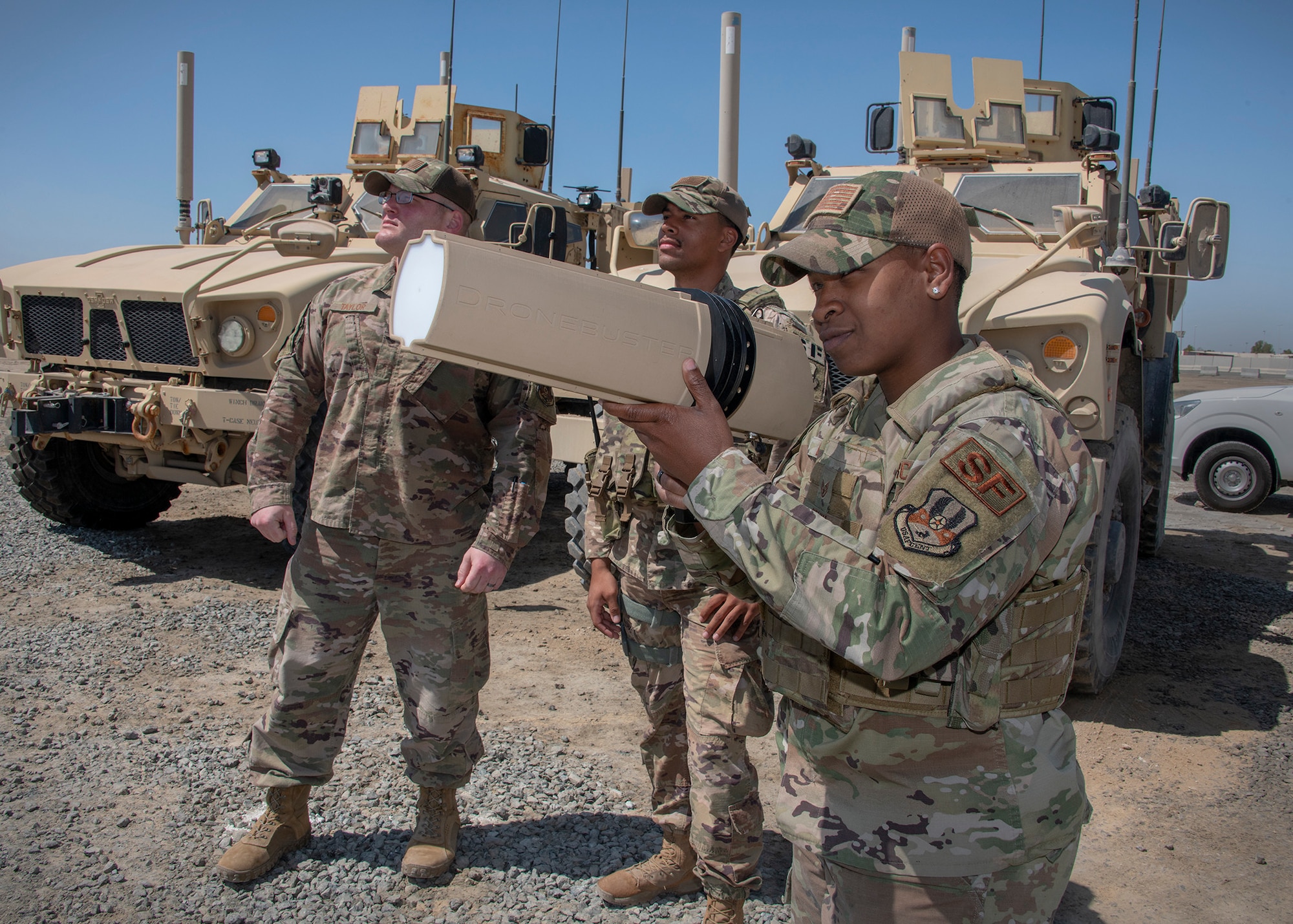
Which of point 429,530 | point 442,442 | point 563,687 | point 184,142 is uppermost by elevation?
point 184,142

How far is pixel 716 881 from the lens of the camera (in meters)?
2.20

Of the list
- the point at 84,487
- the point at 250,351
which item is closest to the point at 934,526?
the point at 250,351

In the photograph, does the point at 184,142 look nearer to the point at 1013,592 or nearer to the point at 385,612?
the point at 385,612

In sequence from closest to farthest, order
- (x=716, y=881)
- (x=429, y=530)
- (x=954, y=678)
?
1. (x=954, y=678)
2. (x=716, y=881)
3. (x=429, y=530)

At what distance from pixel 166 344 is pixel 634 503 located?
3.56 meters

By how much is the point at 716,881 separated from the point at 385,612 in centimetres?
100

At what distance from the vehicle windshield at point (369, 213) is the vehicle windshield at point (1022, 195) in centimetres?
337

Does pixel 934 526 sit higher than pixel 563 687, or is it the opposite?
pixel 934 526

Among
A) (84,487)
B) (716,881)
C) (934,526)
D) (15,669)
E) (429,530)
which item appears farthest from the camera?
(84,487)

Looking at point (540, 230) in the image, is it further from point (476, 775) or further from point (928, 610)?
point (928, 610)

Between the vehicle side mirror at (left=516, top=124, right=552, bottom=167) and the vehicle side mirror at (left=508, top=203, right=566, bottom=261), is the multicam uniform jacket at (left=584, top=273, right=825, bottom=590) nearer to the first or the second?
the vehicle side mirror at (left=508, top=203, right=566, bottom=261)

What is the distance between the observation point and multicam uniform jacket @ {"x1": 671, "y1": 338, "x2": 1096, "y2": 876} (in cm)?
110

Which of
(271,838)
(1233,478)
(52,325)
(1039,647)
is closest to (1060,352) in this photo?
(1039,647)

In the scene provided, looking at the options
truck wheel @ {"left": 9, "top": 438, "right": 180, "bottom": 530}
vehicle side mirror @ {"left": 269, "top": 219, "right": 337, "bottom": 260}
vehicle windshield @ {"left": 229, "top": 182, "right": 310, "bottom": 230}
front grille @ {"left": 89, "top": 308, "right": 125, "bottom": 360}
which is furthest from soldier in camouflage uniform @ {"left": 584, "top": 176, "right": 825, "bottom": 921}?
vehicle windshield @ {"left": 229, "top": 182, "right": 310, "bottom": 230}
